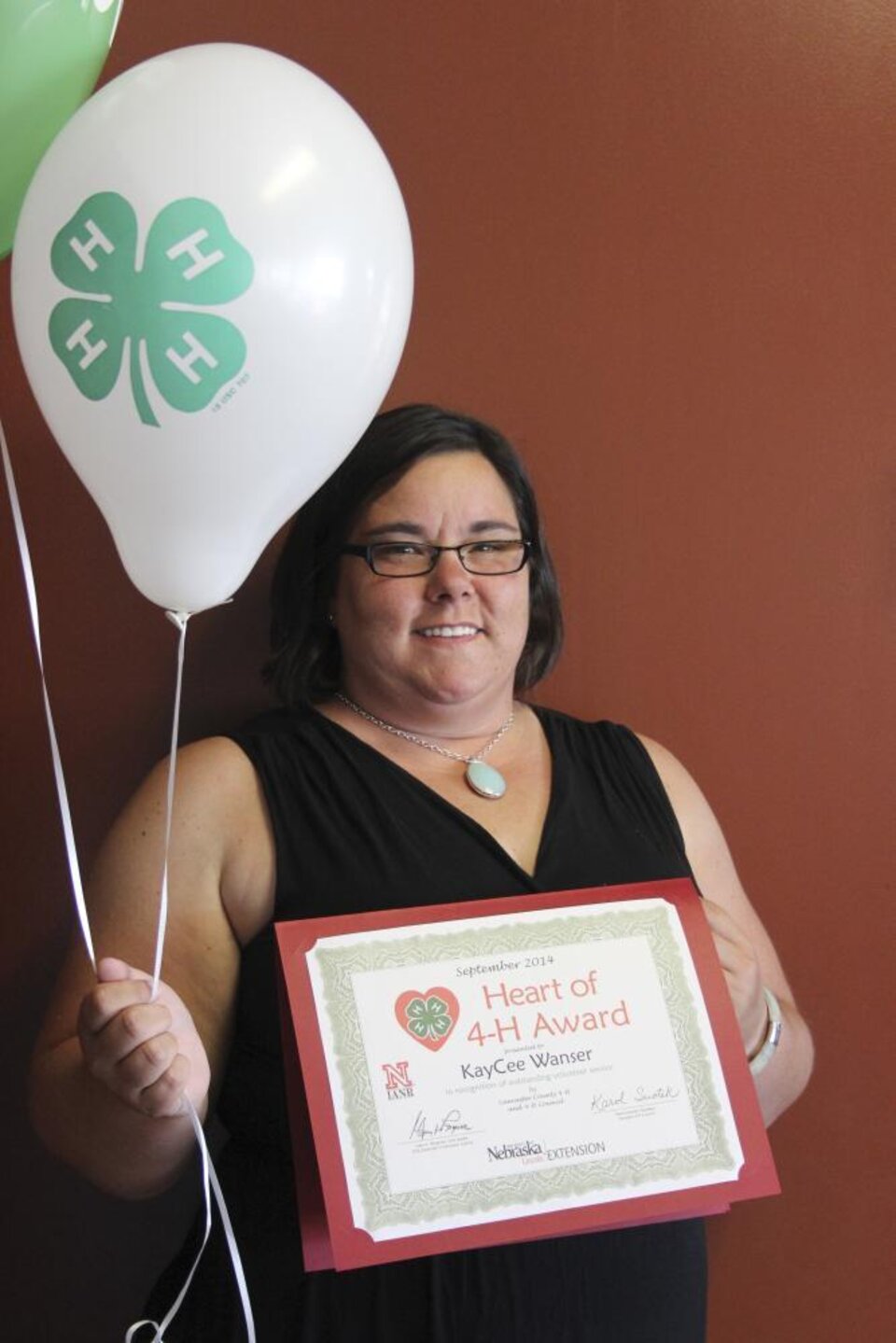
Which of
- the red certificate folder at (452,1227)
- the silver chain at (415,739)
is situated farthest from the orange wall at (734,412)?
the red certificate folder at (452,1227)

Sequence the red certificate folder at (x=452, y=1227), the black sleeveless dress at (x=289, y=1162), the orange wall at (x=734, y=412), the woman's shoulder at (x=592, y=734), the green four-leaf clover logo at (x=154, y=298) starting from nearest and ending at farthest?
the green four-leaf clover logo at (x=154, y=298) → the red certificate folder at (x=452, y=1227) → the black sleeveless dress at (x=289, y=1162) → the woman's shoulder at (x=592, y=734) → the orange wall at (x=734, y=412)

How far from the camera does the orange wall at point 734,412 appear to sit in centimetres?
169

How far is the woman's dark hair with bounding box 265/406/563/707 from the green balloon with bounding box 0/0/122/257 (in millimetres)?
435

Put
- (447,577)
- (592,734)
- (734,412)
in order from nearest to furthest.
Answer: (447,577) < (592,734) < (734,412)

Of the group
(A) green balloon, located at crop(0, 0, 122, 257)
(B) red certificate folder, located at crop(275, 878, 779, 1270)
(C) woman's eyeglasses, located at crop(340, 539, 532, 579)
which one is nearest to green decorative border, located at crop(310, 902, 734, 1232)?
(B) red certificate folder, located at crop(275, 878, 779, 1270)

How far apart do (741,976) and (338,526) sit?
0.60 m

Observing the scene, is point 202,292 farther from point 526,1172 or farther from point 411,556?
point 526,1172

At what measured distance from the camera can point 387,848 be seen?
1.33m

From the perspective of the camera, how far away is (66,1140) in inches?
Result: 48.6

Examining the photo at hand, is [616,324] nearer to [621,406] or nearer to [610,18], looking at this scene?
[621,406]

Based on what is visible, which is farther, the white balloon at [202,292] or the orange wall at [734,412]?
the orange wall at [734,412]

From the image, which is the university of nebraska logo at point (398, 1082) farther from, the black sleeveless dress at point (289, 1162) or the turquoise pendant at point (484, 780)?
the turquoise pendant at point (484, 780)
